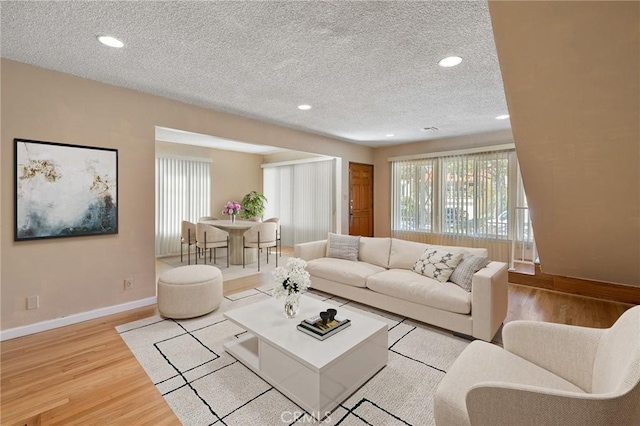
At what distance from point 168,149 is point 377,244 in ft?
16.8

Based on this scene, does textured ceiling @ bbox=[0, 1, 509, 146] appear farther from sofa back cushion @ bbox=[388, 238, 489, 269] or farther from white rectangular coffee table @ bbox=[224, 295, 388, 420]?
white rectangular coffee table @ bbox=[224, 295, 388, 420]

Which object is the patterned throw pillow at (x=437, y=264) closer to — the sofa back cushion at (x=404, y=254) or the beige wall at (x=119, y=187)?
the sofa back cushion at (x=404, y=254)

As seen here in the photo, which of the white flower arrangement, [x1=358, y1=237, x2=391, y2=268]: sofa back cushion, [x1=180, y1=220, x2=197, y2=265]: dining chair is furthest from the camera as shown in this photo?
[x1=180, y1=220, x2=197, y2=265]: dining chair

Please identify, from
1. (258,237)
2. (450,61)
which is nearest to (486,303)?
(450,61)

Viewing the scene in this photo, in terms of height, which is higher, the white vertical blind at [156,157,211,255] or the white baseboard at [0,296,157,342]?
the white vertical blind at [156,157,211,255]

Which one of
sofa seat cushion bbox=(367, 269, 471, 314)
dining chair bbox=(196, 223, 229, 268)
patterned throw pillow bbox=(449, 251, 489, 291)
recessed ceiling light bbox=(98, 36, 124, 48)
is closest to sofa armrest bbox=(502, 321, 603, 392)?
sofa seat cushion bbox=(367, 269, 471, 314)

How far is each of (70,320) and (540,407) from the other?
387 centimetres

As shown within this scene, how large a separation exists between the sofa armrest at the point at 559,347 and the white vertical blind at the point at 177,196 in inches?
254

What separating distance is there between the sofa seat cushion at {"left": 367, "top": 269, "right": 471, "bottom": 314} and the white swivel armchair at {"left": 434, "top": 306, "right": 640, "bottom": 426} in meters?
1.00

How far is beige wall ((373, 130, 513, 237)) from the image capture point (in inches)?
222

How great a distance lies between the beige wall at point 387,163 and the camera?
5.64 metres

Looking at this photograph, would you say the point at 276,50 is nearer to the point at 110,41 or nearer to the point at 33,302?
the point at 110,41

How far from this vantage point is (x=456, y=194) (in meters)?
5.61

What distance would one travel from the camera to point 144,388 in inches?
76.0
